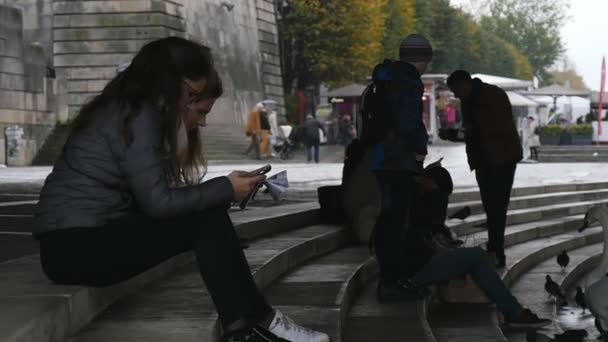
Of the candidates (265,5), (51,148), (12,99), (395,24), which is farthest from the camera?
(395,24)

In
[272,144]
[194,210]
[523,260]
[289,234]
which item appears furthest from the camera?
[272,144]

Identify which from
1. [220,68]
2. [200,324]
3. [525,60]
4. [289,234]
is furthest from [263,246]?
[525,60]

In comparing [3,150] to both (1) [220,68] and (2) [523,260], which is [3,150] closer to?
(1) [220,68]

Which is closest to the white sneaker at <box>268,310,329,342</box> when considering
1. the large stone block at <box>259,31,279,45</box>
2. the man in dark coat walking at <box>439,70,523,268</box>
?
the man in dark coat walking at <box>439,70,523,268</box>

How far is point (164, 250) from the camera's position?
455 centimetres

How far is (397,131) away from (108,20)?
2966 cm

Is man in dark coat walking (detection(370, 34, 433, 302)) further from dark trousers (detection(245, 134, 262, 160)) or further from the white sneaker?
dark trousers (detection(245, 134, 262, 160))

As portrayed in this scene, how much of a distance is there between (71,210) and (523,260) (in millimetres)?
6515

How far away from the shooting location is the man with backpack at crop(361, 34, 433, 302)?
6.70 metres

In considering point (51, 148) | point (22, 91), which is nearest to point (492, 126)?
point (22, 91)

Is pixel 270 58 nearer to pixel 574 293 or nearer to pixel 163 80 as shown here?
pixel 574 293

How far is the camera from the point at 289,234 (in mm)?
8977

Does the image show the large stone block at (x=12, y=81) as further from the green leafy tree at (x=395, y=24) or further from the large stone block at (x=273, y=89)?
the green leafy tree at (x=395, y=24)

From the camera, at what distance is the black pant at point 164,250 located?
14.6ft
